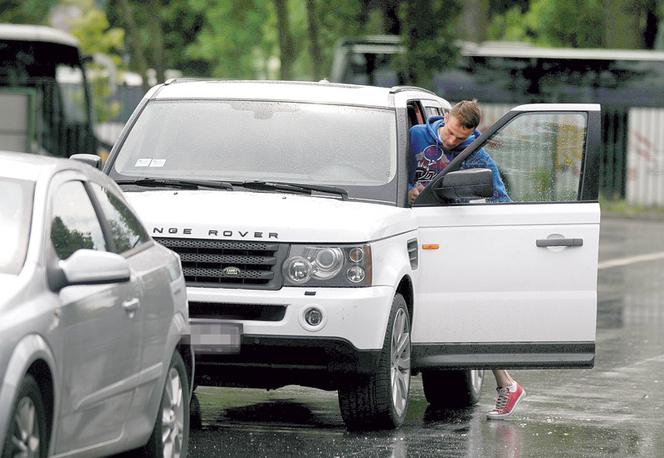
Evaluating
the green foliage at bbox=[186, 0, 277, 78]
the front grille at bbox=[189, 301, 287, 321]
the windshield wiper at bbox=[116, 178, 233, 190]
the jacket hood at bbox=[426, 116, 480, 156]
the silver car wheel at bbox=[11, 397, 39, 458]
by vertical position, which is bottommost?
the green foliage at bbox=[186, 0, 277, 78]

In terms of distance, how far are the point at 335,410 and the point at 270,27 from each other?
4537 centimetres

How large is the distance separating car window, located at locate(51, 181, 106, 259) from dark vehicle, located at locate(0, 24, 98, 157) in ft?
88.0

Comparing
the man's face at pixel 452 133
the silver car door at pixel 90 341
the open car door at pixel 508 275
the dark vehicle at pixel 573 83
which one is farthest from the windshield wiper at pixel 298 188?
the dark vehicle at pixel 573 83

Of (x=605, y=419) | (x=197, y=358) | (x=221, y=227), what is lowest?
(x=605, y=419)

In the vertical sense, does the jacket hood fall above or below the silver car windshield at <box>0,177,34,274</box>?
below

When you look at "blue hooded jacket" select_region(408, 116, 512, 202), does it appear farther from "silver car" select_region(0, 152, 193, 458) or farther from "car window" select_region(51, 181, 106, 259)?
"car window" select_region(51, 181, 106, 259)

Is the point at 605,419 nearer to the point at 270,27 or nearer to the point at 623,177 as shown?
the point at 623,177

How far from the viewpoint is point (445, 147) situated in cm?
1079

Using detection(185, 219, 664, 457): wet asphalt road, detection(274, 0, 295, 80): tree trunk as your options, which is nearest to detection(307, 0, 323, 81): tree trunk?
detection(274, 0, 295, 80): tree trunk

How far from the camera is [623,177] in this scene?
38.9 m

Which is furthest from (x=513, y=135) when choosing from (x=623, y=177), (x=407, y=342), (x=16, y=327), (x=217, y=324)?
(x=623, y=177)

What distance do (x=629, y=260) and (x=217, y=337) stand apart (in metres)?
16.6

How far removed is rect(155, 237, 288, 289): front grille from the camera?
9.38 meters

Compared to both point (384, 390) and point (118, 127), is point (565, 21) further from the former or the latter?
point (384, 390)
